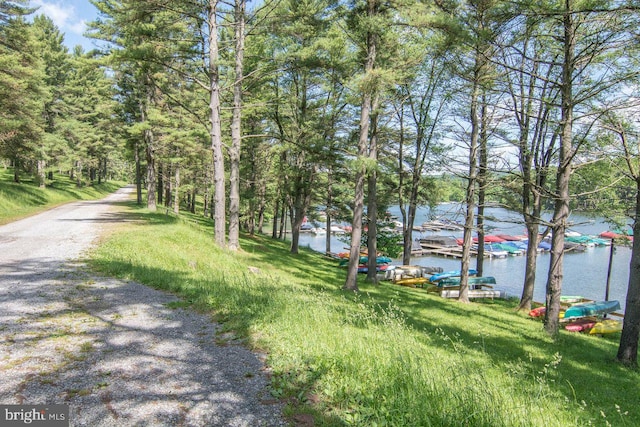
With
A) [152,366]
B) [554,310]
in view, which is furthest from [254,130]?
[152,366]

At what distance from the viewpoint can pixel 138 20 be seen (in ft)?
38.7

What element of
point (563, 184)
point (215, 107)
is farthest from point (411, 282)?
point (215, 107)

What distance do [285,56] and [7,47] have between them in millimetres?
17749

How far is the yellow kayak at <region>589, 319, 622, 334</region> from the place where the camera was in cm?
1166

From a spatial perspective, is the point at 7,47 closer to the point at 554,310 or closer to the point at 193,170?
the point at 193,170

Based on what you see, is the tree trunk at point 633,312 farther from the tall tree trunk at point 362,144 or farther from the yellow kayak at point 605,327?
the tall tree trunk at point 362,144

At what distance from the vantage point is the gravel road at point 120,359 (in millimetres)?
3082

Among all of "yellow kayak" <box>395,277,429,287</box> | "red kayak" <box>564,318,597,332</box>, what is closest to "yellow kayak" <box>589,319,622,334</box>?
"red kayak" <box>564,318,597,332</box>

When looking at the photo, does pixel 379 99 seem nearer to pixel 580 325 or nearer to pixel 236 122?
pixel 236 122

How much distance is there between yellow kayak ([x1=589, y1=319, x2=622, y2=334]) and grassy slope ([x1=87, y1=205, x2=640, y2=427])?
Result: 217 centimetres

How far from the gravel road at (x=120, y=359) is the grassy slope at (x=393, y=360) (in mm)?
397

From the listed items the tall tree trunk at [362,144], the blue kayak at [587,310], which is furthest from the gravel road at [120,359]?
the blue kayak at [587,310]

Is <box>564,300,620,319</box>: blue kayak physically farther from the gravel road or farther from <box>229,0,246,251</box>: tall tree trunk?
<box>229,0,246,251</box>: tall tree trunk

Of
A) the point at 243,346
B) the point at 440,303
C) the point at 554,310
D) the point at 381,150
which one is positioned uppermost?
the point at 381,150
